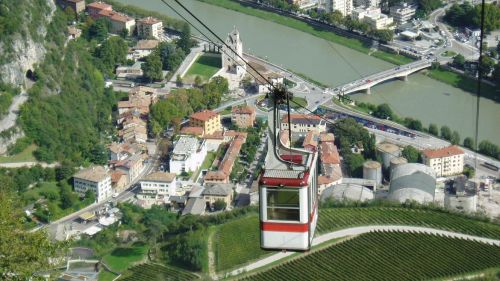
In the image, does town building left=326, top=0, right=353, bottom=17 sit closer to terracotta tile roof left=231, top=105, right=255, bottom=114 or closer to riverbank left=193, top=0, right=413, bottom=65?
riverbank left=193, top=0, right=413, bottom=65

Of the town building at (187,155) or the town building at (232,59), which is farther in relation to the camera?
the town building at (232,59)

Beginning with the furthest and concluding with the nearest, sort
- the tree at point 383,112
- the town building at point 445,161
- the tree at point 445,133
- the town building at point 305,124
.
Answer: the tree at point 383,112 → the town building at point 305,124 → the tree at point 445,133 → the town building at point 445,161

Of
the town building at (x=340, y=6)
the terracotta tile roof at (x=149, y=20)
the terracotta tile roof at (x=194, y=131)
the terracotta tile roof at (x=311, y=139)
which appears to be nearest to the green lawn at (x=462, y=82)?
the town building at (x=340, y=6)

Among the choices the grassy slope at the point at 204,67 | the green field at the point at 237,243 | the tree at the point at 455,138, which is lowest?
the tree at the point at 455,138

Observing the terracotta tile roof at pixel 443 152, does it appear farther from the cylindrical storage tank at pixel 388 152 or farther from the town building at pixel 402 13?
the town building at pixel 402 13

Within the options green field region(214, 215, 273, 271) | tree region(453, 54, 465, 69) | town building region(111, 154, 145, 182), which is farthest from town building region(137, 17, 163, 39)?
green field region(214, 215, 273, 271)

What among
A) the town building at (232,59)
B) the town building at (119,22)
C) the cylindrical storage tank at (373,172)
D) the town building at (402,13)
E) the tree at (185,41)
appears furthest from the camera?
the town building at (402,13)

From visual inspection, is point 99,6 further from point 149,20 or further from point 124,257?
point 124,257
